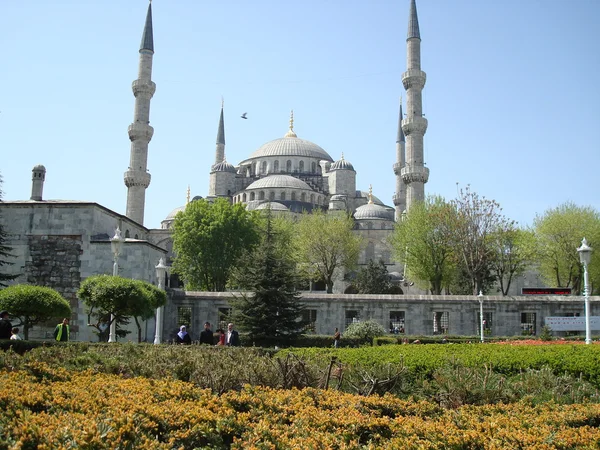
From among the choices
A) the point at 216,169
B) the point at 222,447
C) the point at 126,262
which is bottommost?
the point at 222,447

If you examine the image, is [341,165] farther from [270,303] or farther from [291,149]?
[270,303]

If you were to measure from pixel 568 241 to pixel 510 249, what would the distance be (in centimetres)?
361

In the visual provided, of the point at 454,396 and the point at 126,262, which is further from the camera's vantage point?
the point at 126,262

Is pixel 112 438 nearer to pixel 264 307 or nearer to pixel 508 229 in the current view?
pixel 264 307

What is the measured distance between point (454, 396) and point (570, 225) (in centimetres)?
3100

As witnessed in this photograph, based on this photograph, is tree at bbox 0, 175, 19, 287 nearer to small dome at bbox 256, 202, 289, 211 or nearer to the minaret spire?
the minaret spire

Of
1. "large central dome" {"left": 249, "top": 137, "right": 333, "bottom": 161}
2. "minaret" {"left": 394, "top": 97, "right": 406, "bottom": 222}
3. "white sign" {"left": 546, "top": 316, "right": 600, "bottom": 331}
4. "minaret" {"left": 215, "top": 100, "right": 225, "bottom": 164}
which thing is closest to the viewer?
"white sign" {"left": 546, "top": 316, "right": 600, "bottom": 331}

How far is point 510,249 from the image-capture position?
3394 centimetres

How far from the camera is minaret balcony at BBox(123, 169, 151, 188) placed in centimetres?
4091

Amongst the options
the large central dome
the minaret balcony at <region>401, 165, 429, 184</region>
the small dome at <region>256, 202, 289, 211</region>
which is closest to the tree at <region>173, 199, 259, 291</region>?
the minaret balcony at <region>401, 165, 429, 184</region>

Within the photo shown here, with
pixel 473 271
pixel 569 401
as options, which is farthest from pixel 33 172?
pixel 569 401

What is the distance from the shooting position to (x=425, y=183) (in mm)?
42094

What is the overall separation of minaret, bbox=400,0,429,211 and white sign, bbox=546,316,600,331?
18.7 metres

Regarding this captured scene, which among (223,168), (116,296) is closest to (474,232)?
(116,296)
